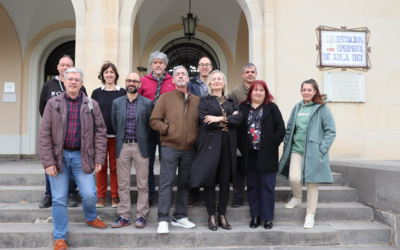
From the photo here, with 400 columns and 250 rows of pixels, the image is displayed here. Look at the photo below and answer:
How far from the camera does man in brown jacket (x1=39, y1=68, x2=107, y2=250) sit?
3012mm

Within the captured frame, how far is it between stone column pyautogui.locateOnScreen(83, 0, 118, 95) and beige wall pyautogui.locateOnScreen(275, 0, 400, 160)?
3.08m

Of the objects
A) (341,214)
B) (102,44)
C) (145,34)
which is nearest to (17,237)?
(102,44)

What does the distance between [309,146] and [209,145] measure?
1228 millimetres

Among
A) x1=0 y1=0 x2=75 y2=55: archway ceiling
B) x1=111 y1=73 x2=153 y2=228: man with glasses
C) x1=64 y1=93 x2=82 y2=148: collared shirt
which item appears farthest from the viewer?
x1=0 y1=0 x2=75 y2=55: archway ceiling

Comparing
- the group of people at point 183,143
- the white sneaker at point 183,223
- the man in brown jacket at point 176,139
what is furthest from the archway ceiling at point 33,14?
the white sneaker at point 183,223

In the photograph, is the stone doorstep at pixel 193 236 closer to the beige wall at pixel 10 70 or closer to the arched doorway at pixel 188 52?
the beige wall at pixel 10 70

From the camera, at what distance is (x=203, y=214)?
12.2ft

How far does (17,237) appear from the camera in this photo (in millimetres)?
3242

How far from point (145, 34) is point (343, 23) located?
544cm

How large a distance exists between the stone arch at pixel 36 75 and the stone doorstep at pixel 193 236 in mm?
5510

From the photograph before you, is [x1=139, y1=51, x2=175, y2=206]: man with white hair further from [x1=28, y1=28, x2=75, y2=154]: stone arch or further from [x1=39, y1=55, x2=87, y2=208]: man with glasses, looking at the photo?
[x1=28, y1=28, x2=75, y2=154]: stone arch

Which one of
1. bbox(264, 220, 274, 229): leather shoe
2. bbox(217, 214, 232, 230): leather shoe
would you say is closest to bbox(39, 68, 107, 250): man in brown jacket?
bbox(217, 214, 232, 230): leather shoe

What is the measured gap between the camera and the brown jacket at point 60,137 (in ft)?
9.75

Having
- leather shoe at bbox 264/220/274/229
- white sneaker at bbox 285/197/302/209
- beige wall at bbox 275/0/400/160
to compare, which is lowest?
leather shoe at bbox 264/220/274/229
